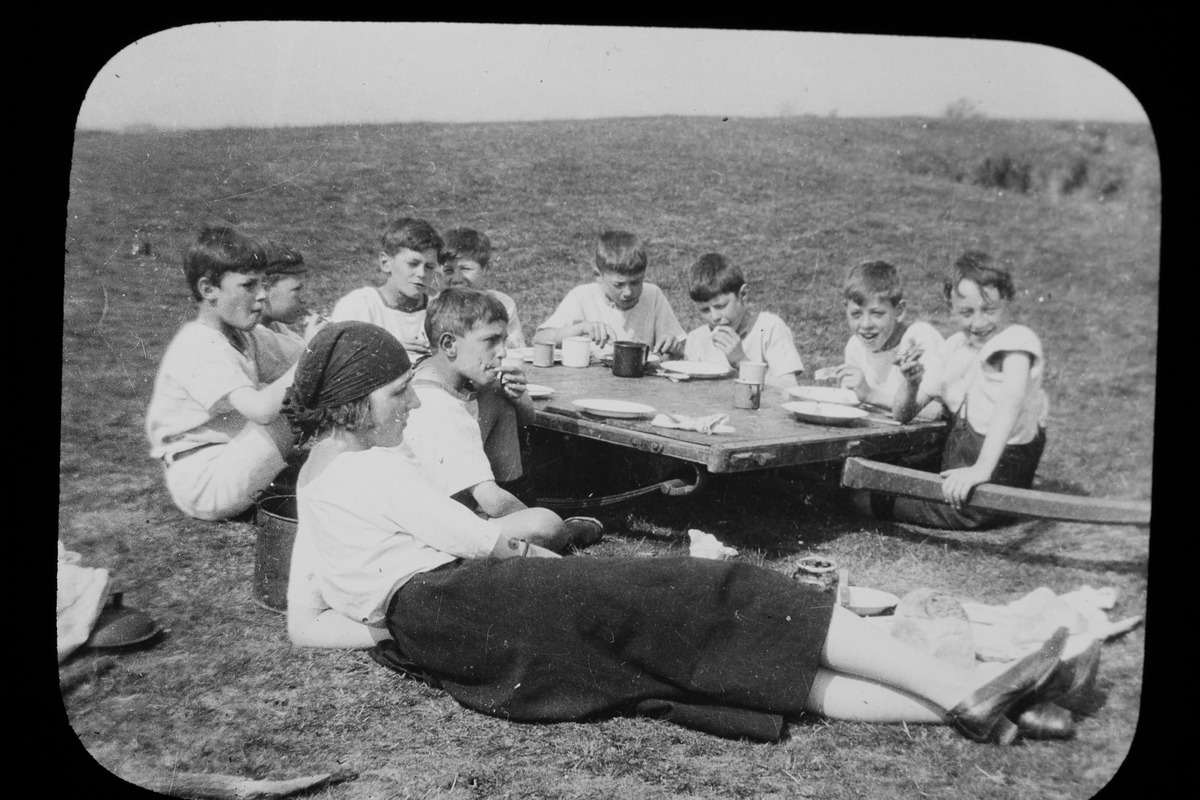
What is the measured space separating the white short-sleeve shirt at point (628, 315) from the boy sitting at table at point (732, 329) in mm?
164

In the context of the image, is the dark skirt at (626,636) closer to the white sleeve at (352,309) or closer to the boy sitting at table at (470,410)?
the boy sitting at table at (470,410)

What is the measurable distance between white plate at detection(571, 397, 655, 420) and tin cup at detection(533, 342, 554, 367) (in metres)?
0.82

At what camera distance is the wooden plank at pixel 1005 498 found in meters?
3.52

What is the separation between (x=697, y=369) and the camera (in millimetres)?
5184

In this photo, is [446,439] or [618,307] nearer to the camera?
[446,439]

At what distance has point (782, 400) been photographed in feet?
15.8

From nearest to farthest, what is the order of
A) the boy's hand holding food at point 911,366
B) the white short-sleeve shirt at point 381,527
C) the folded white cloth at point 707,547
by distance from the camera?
1. the white short-sleeve shirt at point 381,527
2. the folded white cloth at point 707,547
3. the boy's hand holding food at point 911,366

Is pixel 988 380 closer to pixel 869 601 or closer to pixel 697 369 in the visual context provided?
pixel 869 601

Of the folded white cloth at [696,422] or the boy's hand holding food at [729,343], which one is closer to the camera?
the folded white cloth at [696,422]

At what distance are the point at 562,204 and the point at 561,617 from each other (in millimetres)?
1715

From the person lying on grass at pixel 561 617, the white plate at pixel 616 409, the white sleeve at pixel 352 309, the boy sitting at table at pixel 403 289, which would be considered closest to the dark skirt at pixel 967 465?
the person lying on grass at pixel 561 617

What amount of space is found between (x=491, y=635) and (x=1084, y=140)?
2613mm

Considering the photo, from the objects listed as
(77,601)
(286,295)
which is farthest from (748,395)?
(77,601)

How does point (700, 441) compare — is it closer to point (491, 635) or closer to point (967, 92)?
point (491, 635)
